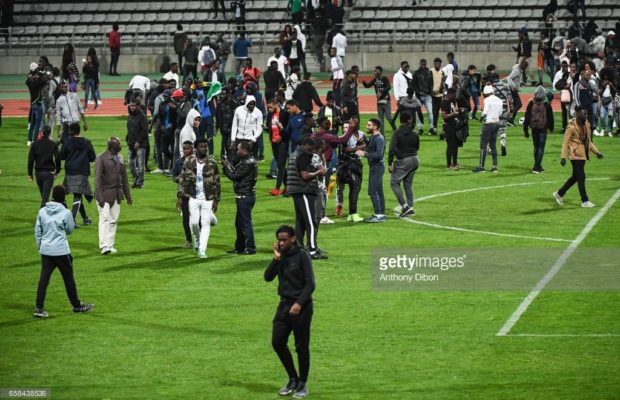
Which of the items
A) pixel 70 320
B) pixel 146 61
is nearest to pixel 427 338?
pixel 70 320

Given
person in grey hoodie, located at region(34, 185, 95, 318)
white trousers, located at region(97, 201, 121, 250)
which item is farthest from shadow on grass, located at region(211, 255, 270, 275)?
person in grey hoodie, located at region(34, 185, 95, 318)

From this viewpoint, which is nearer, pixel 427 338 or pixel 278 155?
pixel 427 338

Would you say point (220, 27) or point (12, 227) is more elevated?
point (220, 27)

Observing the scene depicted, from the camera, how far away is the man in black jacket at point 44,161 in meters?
24.8

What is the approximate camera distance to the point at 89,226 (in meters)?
26.0

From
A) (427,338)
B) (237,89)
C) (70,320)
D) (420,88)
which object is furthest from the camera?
(420,88)

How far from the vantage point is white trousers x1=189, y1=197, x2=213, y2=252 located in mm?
21875

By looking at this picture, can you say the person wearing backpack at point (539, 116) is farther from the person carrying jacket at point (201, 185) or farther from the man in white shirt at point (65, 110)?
the man in white shirt at point (65, 110)

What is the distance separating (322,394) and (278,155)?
47.7 ft

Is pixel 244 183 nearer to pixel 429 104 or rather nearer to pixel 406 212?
pixel 406 212

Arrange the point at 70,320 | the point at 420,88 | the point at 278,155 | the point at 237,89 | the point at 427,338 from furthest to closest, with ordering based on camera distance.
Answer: the point at 420,88, the point at 237,89, the point at 278,155, the point at 70,320, the point at 427,338

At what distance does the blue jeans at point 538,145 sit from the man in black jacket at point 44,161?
11.5 m

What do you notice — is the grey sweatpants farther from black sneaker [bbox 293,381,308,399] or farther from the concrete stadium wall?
the concrete stadium wall

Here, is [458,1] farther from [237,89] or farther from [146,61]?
[237,89]
